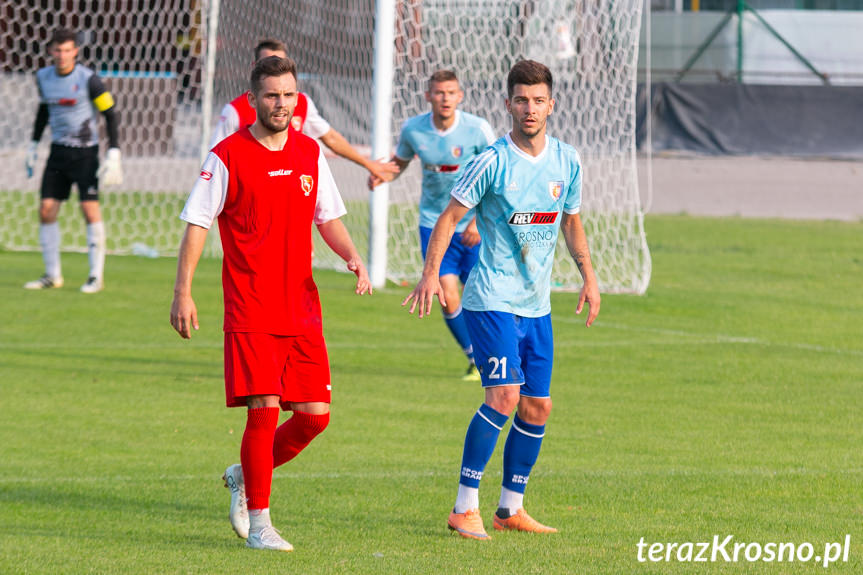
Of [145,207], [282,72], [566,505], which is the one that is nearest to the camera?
[282,72]

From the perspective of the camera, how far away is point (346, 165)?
2070 centimetres

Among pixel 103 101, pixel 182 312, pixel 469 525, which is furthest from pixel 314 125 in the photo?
pixel 469 525

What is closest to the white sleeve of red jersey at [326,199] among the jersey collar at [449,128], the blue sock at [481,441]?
the blue sock at [481,441]

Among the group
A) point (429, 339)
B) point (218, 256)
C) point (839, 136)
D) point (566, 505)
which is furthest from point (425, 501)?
point (839, 136)

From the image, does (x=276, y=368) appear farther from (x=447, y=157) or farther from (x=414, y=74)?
(x=414, y=74)

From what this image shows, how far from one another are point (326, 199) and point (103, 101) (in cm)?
792

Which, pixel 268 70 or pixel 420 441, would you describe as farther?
pixel 420 441

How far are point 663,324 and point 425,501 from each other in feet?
21.4

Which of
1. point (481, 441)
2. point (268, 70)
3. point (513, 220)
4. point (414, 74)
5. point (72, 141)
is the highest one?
point (414, 74)

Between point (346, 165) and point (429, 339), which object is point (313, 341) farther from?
point (346, 165)

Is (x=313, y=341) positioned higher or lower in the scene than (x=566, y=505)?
higher

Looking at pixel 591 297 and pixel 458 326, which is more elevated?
pixel 591 297

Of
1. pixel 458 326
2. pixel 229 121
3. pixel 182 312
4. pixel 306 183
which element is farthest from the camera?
pixel 229 121

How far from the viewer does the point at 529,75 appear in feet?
18.9
